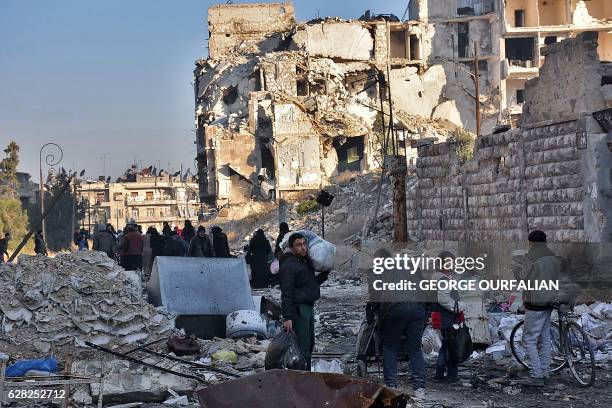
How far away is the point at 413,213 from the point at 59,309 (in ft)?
49.6

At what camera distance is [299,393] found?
21.6 ft

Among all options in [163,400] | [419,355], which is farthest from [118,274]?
[419,355]

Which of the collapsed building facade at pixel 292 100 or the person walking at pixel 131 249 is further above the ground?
the collapsed building facade at pixel 292 100

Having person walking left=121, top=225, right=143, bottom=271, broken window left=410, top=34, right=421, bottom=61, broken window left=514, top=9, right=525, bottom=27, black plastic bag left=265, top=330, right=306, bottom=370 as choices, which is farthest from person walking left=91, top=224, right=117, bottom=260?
broken window left=514, top=9, right=525, bottom=27

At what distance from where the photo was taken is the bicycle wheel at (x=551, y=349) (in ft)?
31.3

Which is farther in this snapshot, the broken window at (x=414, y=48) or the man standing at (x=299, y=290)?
the broken window at (x=414, y=48)

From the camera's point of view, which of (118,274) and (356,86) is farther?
(356,86)

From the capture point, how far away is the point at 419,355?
8.66 metres

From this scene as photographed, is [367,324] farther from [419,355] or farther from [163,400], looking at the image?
[163,400]

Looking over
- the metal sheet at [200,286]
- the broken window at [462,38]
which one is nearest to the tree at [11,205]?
the broken window at [462,38]

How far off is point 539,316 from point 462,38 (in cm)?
5491

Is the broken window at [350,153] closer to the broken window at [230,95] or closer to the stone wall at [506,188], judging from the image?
the broken window at [230,95]

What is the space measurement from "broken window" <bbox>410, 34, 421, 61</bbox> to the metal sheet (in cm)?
4922

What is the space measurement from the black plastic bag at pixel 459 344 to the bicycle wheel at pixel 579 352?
0.92 metres
